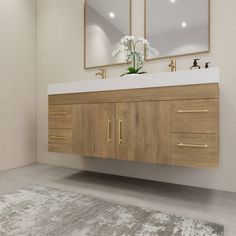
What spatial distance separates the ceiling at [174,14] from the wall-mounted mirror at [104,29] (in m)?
0.26

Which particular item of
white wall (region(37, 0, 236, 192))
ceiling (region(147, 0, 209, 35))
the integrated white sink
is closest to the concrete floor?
white wall (region(37, 0, 236, 192))

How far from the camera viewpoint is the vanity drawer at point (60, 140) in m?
2.07

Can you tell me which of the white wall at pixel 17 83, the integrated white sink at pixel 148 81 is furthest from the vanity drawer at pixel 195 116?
the white wall at pixel 17 83

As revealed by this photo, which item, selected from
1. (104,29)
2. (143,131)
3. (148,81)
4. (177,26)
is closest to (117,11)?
(104,29)

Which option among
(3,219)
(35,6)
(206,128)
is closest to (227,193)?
(206,128)

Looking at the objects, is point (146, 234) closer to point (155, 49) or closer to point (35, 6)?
point (155, 49)

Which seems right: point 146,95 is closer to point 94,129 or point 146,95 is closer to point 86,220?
point 94,129

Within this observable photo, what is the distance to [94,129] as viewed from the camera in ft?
6.36

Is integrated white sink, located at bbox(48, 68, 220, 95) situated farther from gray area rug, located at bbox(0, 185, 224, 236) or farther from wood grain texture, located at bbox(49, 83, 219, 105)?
gray area rug, located at bbox(0, 185, 224, 236)

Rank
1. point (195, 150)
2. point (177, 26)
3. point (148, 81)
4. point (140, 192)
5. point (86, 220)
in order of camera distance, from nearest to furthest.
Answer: point (86, 220), point (195, 150), point (148, 81), point (140, 192), point (177, 26)

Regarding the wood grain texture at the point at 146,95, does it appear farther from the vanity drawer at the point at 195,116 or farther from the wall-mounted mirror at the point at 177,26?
the wall-mounted mirror at the point at 177,26

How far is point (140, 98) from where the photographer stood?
174cm

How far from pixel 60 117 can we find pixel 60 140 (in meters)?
0.22

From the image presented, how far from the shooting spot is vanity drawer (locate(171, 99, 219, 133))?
148cm
